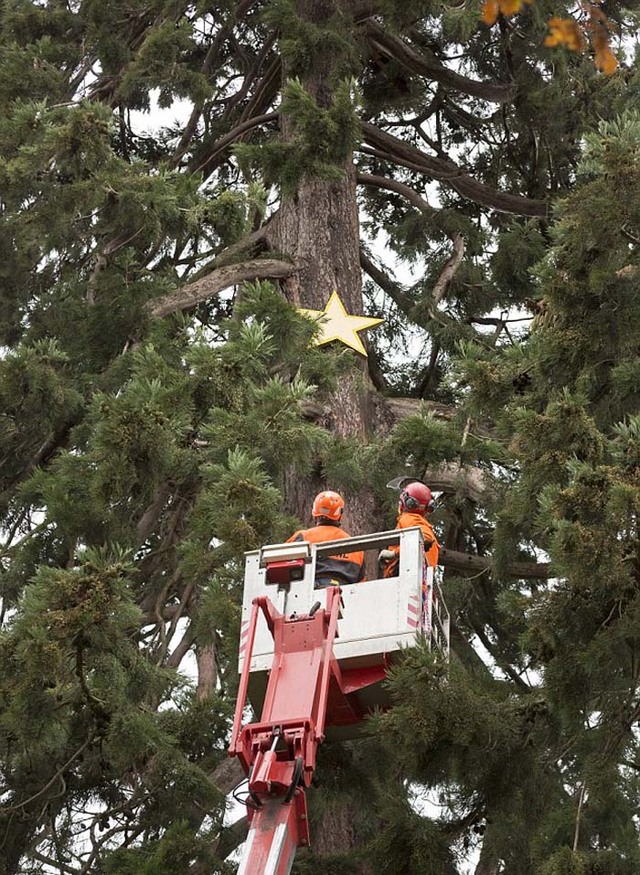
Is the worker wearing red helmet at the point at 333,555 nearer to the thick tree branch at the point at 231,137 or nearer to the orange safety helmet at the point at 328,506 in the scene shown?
the orange safety helmet at the point at 328,506

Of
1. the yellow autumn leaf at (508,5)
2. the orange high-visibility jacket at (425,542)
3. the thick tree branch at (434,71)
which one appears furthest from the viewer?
the thick tree branch at (434,71)

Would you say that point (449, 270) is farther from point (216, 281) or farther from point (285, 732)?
point (285, 732)

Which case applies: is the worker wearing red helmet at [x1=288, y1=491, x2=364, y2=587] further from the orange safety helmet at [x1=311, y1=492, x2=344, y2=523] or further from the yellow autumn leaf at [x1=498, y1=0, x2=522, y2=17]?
the yellow autumn leaf at [x1=498, y1=0, x2=522, y2=17]

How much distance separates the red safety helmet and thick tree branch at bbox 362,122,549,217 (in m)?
5.89

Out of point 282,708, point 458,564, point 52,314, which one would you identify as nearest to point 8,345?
point 52,314

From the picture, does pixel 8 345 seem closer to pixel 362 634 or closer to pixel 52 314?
pixel 52 314

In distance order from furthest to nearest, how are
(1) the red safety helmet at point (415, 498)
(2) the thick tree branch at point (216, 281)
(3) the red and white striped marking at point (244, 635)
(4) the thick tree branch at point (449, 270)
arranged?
(4) the thick tree branch at point (449, 270), (2) the thick tree branch at point (216, 281), (1) the red safety helmet at point (415, 498), (3) the red and white striped marking at point (244, 635)

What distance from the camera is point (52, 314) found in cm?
1276

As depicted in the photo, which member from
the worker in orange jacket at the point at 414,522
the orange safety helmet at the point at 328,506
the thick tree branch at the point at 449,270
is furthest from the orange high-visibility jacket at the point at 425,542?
the thick tree branch at the point at 449,270

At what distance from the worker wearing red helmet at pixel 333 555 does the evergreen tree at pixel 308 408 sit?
1.04 ft

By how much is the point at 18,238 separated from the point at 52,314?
0.66 meters

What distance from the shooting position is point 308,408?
37.5 ft

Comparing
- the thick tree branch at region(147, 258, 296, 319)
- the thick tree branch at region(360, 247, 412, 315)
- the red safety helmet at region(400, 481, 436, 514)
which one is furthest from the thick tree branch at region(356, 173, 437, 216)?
the red safety helmet at region(400, 481, 436, 514)

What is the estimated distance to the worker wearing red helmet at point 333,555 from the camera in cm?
859
